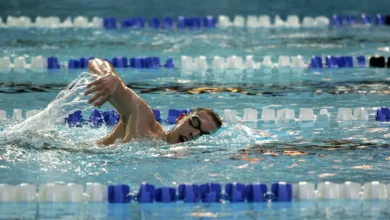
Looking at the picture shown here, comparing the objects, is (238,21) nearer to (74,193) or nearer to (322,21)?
(322,21)

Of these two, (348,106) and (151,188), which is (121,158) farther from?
(348,106)

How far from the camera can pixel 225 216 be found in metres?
4.16

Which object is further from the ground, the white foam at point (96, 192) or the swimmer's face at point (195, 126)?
the swimmer's face at point (195, 126)

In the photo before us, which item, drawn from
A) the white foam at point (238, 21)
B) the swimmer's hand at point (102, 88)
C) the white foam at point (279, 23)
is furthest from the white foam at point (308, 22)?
the swimmer's hand at point (102, 88)

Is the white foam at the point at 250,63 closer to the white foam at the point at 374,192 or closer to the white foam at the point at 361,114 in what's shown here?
the white foam at the point at 361,114

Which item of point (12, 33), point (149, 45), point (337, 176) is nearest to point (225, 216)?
point (337, 176)

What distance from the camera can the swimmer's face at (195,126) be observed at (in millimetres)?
5199

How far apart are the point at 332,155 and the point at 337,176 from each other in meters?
0.52

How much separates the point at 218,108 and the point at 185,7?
217 inches

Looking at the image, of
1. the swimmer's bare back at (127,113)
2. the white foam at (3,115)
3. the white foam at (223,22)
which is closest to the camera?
the swimmer's bare back at (127,113)

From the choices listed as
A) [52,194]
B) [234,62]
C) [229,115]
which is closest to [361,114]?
[229,115]

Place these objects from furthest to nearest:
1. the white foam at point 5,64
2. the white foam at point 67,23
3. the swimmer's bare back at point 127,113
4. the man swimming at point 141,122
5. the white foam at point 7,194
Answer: the white foam at point 67,23, the white foam at point 5,64, the man swimming at point 141,122, the swimmer's bare back at point 127,113, the white foam at point 7,194

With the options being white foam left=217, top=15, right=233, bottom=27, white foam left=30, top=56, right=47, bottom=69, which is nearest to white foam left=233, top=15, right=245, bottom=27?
white foam left=217, top=15, right=233, bottom=27

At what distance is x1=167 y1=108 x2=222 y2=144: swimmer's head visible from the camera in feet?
17.1
